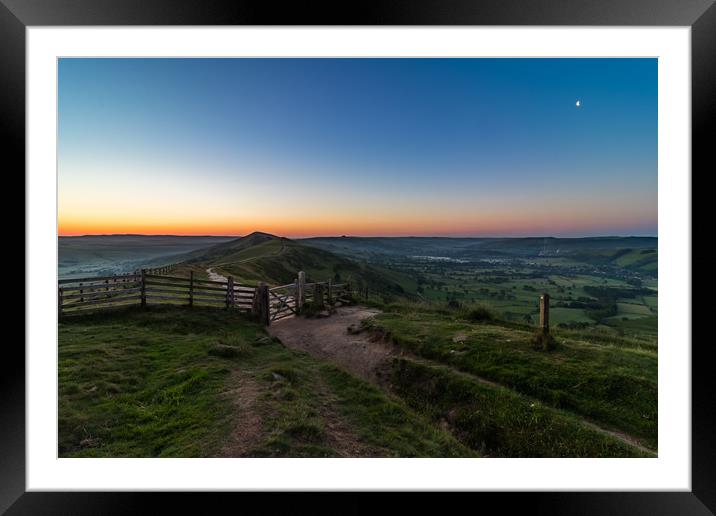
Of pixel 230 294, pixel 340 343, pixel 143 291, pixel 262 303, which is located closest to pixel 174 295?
pixel 143 291

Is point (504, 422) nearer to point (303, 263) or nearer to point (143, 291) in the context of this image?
point (143, 291)

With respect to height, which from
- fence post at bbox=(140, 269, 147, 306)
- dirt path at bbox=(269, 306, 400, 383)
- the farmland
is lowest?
dirt path at bbox=(269, 306, 400, 383)

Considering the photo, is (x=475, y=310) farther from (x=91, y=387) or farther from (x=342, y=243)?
(x=342, y=243)

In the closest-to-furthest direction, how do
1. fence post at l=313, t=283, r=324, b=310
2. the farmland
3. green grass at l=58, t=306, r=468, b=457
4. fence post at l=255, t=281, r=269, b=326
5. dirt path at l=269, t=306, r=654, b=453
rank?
1. green grass at l=58, t=306, r=468, b=457
2. the farmland
3. dirt path at l=269, t=306, r=654, b=453
4. fence post at l=255, t=281, r=269, b=326
5. fence post at l=313, t=283, r=324, b=310

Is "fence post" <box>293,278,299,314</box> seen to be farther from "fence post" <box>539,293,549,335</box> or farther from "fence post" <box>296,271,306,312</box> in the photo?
"fence post" <box>539,293,549,335</box>

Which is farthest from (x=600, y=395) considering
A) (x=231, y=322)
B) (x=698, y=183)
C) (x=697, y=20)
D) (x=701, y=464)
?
(x=231, y=322)

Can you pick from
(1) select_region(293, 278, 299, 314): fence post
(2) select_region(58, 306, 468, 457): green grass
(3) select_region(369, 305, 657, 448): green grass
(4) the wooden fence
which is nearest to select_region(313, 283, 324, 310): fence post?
(4) the wooden fence
